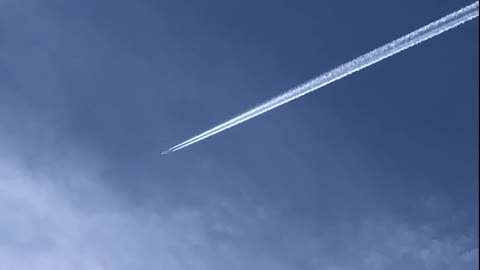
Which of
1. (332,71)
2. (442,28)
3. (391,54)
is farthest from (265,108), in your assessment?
(442,28)

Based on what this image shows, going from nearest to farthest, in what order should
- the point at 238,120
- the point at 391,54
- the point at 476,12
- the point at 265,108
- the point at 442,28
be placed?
the point at 476,12 → the point at 442,28 → the point at 391,54 → the point at 265,108 → the point at 238,120

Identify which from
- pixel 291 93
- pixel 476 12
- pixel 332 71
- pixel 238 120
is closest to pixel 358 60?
pixel 332 71

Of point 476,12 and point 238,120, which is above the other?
point 238,120

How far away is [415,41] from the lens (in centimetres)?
4950

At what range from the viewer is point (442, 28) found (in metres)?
47.6

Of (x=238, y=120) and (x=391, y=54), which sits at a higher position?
(x=238, y=120)

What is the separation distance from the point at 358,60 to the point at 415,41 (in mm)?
6964

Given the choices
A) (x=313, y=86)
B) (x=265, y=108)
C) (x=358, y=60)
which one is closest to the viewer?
(x=358, y=60)

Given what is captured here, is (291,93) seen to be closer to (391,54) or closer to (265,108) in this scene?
(265,108)

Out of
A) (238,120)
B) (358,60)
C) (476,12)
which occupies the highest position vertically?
(238,120)

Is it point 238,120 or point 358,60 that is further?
point 238,120

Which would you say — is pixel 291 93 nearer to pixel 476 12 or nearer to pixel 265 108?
pixel 265 108

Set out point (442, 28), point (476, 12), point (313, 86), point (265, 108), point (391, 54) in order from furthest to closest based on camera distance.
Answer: point (265, 108) → point (313, 86) → point (391, 54) → point (442, 28) → point (476, 12)

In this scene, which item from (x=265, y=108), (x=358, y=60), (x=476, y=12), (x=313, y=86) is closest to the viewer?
(x=476, y=12)
